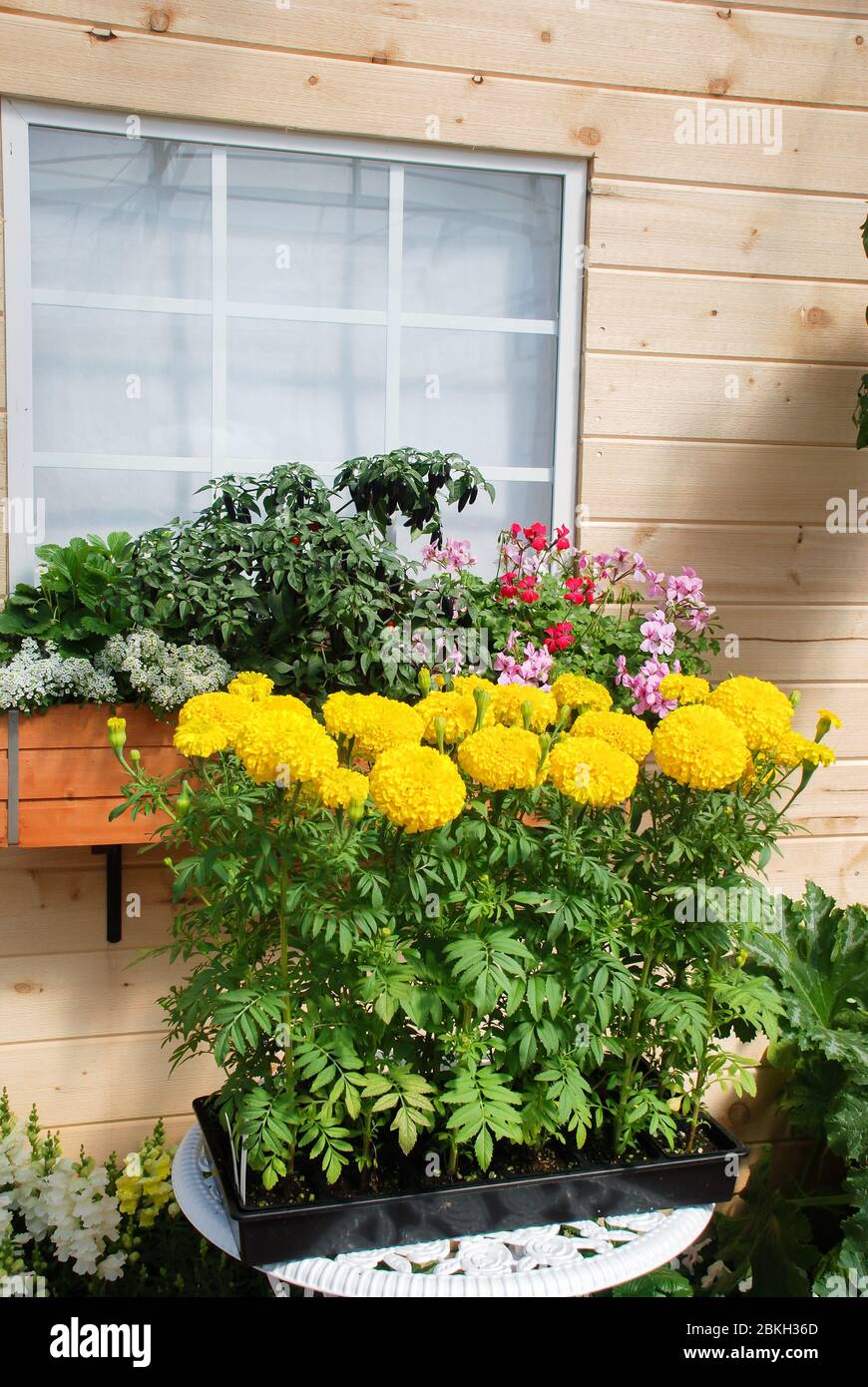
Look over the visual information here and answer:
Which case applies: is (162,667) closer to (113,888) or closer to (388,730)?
(113,888)

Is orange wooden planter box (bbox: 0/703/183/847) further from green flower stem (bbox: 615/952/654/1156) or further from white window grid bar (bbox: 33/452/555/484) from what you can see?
green flower stem (bbox: 615/952/654/1156)

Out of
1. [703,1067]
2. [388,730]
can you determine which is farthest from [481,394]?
[703,1067]

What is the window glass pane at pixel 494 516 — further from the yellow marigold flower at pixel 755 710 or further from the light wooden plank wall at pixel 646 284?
the yellow marigold flower at pixel 755 710

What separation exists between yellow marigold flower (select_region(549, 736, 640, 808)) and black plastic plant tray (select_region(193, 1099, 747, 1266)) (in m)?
0.51

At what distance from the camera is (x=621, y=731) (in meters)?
1.36

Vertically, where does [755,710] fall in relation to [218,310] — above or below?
below

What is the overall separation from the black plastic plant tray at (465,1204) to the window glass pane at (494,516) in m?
1.12

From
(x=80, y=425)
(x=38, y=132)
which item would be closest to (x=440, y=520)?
(x=80, y=425)

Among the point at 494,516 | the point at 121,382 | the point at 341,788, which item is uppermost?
the point at 121,382

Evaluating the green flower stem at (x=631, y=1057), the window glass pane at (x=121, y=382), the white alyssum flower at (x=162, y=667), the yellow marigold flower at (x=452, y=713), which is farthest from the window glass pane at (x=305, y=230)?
the green flower stem at (x=631, y=1057)

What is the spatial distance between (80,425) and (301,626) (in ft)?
1.92

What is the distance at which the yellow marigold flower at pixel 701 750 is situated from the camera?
1248 millimetres

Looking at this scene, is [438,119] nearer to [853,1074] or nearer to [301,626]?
[301,626]

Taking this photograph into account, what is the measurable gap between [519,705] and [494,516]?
2.82ft
